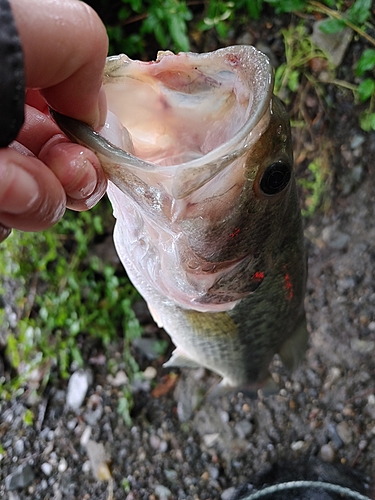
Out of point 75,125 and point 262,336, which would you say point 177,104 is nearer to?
point 75,125

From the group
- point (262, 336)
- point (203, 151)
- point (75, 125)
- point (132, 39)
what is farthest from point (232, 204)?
point (132, 39)

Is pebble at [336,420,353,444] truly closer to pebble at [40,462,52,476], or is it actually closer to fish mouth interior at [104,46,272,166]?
pebble at [40,462,52,476]

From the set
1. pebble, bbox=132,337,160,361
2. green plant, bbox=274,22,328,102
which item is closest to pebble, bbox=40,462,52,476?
pebble, bbox=132,337,160,361

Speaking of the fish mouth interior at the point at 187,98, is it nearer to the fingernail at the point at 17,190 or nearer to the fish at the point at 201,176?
the fish at the point at 201,176

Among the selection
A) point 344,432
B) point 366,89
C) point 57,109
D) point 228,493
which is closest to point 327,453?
point 344,432

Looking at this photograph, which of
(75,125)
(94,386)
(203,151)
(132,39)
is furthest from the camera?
(94,386)

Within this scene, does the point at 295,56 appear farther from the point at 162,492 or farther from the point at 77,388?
the point at 162,492
